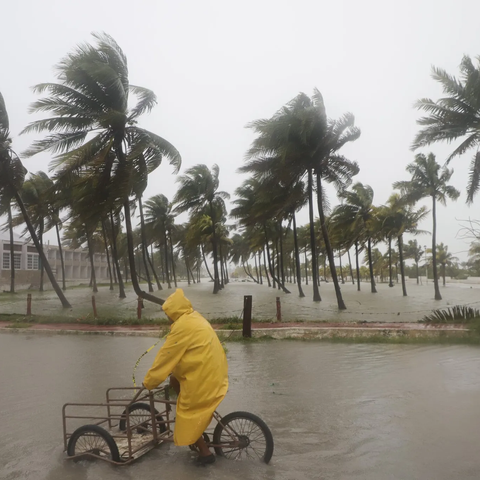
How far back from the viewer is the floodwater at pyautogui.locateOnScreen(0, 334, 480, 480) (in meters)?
4.43

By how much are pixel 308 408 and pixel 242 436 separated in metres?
2.38

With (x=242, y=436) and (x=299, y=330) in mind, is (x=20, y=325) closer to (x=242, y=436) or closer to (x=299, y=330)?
(x=299, y=330)

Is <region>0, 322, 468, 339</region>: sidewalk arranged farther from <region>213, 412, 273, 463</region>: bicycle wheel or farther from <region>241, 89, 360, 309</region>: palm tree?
<region>213, 412, 273, 463</region>: bicycle wheel

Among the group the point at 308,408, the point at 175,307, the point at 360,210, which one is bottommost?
the point at 308,408

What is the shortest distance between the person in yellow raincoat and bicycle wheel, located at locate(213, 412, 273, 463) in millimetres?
301

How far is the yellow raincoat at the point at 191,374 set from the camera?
405 cm

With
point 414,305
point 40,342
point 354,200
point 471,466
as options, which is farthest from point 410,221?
point 471,466

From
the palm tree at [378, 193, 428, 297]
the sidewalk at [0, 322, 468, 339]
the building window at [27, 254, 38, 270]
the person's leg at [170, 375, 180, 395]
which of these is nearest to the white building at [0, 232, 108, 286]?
the building window at [27, 254, 38, 270]

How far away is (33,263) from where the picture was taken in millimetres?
57844

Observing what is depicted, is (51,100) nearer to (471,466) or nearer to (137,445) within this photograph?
(137,445)

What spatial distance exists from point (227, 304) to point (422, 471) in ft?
70.8

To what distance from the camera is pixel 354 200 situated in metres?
37.0

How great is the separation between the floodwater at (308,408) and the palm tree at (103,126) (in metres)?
7.45

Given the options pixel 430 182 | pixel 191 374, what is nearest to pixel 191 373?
pixel 191 374
